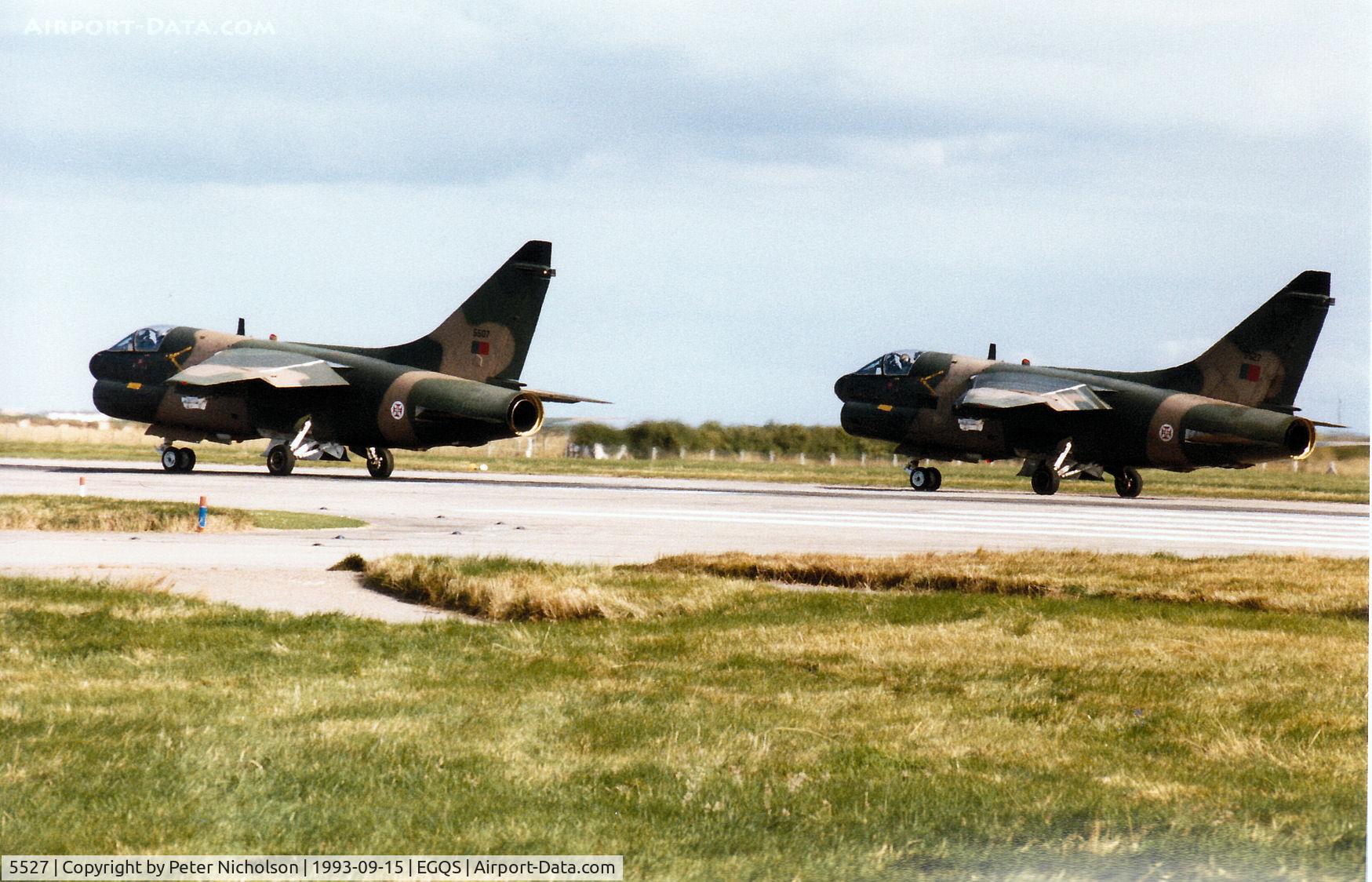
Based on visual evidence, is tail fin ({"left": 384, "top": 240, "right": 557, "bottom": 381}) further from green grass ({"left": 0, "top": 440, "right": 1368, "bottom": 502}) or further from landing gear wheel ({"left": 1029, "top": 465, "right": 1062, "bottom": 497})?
landing gear wheel ({"left": 1029, "top": 465, "right": 1062, "bottom": 497})

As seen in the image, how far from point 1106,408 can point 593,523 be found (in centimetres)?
1996

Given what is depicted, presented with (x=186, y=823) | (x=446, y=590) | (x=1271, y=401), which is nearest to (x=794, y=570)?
(x=446, y=590)

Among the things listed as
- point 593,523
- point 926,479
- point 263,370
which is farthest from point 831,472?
point 593,523

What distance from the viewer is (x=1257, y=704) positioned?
8031 mm

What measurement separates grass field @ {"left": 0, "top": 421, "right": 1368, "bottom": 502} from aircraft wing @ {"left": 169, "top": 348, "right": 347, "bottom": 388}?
4417 mm

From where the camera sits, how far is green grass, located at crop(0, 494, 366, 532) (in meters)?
19.0

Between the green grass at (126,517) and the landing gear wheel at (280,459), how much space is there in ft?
47.9

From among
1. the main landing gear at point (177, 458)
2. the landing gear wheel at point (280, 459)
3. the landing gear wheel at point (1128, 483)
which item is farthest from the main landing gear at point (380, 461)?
the landing gear wheel at point (1128, 483)

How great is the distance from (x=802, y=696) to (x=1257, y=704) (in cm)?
275

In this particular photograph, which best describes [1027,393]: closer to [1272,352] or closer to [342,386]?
[1272,352]

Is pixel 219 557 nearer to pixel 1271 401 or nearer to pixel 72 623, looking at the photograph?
pixel 72 623

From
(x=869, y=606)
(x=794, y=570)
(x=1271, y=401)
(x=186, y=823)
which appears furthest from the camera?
(x=1271, y=401)

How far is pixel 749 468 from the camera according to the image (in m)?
55.7

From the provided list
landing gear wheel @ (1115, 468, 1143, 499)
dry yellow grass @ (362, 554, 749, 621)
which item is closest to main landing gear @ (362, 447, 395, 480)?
landing gear wheel @ (1115, 468, 1143, 499)
